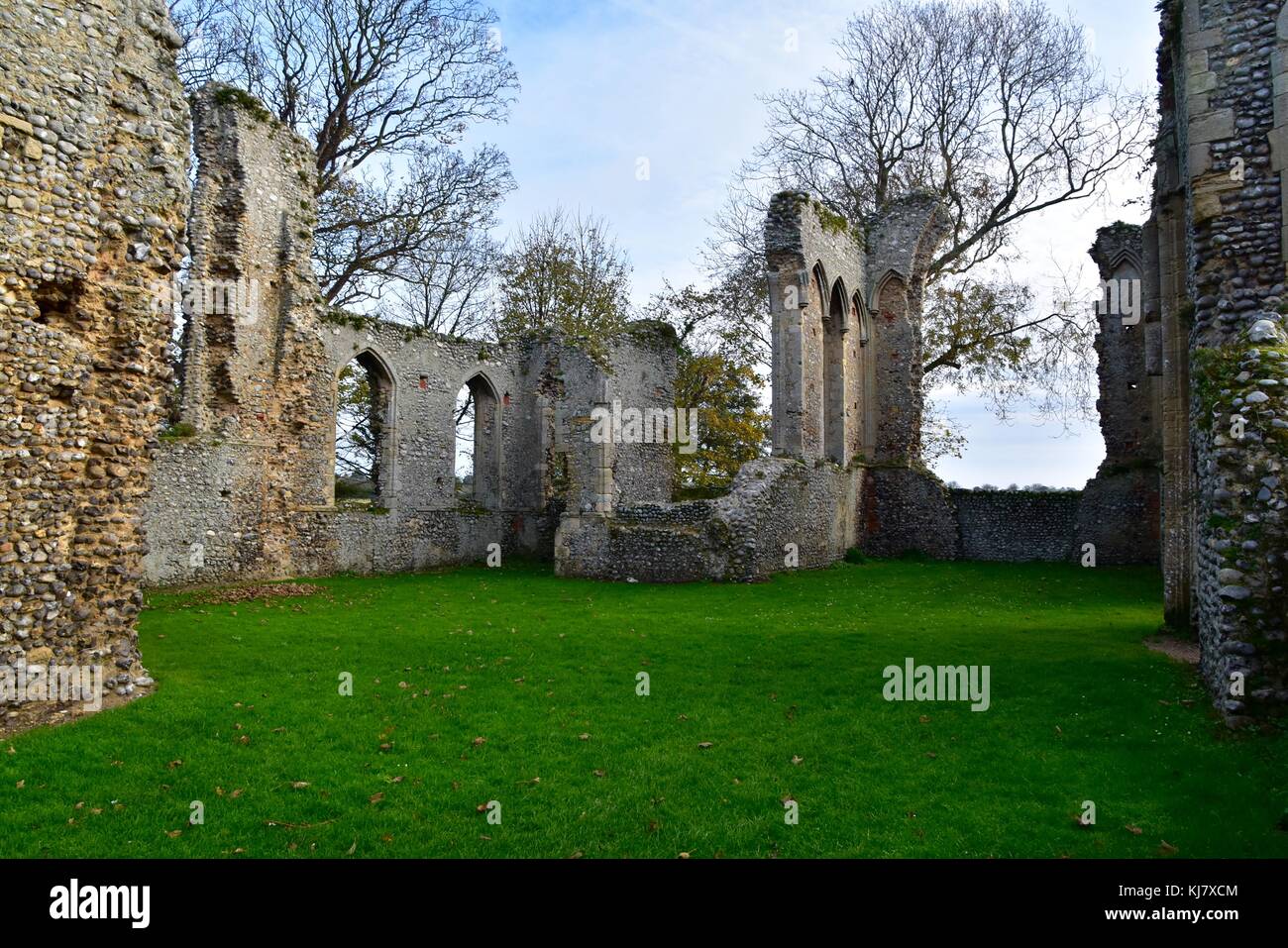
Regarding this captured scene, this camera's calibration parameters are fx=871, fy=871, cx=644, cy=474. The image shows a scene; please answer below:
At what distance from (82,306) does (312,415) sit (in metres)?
12.5

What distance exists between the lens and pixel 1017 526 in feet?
86.1

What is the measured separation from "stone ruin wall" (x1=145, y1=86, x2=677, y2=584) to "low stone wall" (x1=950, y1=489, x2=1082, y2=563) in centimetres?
942

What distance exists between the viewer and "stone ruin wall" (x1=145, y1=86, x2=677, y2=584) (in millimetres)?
18609

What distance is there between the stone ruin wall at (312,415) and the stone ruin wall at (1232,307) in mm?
13691

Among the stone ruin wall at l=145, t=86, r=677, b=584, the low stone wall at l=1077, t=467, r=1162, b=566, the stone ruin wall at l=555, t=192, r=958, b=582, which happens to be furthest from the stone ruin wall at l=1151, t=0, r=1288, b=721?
the stone ruin wall at l=145, t=86, r=677, b=584

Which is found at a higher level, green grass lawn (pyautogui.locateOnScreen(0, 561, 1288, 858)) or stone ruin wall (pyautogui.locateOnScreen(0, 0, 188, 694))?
stone ruin wall (pyautogui.locateOnScreen(0, 0, 188, 694))

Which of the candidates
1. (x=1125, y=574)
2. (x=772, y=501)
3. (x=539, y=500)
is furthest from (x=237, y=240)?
(x=1125, y=574)

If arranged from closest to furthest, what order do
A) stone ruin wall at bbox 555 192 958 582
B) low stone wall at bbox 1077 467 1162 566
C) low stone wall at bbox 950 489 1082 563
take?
1. stone ruin wall at bbox 555 192 958 582
2. low stone wall at bbox 1077 467 1162 566
3. low stone wall at bbox 950 489 1082 563

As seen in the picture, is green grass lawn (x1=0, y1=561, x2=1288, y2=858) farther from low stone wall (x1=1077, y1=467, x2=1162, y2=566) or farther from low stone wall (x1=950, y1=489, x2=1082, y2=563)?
low stone wall (x1=950, y1=489, x2=1082, y2=563)

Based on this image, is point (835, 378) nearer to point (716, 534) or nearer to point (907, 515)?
point (907, 515)

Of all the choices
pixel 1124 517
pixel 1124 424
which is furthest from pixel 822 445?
pixel 1124 424

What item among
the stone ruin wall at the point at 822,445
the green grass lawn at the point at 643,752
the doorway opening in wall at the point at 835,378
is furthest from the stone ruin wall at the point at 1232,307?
the doorway opening in wall at the point at 835,378

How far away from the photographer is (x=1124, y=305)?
2352 centimetres

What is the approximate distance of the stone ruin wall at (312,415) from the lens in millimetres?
18609
